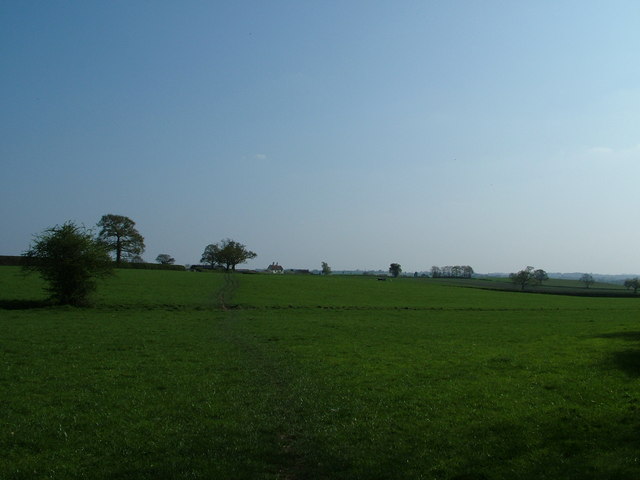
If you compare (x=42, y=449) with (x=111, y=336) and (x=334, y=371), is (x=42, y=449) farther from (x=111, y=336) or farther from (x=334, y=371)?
(x=111, y=336)

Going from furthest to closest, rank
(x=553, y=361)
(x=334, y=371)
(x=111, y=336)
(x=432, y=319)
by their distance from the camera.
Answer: (x=432, y=319)
(x=111, y=336)
(x=553, y=361)
(x=334, y=371)

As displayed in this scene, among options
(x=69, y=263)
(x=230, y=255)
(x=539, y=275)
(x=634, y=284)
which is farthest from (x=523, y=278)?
(x=69, y=263)

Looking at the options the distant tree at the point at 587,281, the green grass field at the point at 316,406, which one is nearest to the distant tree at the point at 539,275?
the distant tree at the point at 587,281

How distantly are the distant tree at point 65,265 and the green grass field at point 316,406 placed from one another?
63.7 ft

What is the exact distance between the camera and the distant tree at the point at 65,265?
47844 mm

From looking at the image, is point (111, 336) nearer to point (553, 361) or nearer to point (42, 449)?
point (42, 449)

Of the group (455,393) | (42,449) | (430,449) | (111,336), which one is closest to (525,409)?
(455,393)

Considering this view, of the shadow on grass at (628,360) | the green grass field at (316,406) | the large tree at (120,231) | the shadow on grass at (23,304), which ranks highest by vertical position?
the large tree at (120,231)

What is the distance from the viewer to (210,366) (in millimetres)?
19266

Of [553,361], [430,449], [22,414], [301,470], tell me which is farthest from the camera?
[553,361]

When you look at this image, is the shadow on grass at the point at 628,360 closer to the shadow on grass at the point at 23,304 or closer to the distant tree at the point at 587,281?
the shadow on grass at the point at 23,304

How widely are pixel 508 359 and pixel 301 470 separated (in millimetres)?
14086

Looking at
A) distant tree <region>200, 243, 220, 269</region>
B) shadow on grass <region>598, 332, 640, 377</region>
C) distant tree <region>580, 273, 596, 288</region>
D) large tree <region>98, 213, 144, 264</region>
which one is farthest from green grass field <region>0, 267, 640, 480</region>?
distant tree <region>580, 273, 596, 288</region>

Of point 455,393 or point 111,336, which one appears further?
point 111,336
